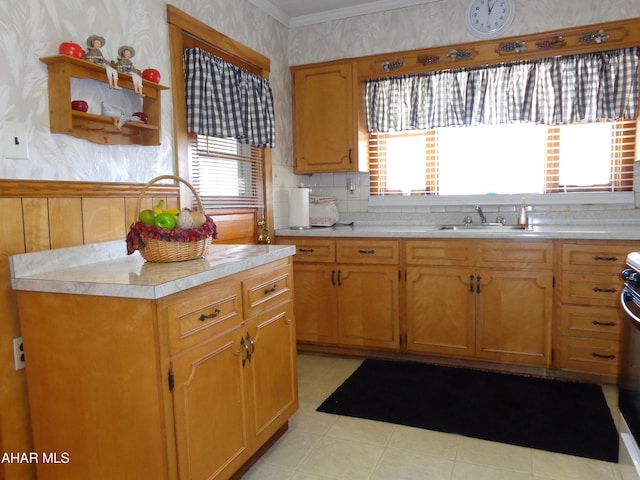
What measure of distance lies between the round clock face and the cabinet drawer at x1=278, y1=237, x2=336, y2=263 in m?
1.78

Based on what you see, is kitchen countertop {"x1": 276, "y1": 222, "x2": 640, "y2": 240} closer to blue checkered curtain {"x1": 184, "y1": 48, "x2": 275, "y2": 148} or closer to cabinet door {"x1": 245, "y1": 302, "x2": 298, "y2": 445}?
blue checkered curtain {"x1": 184, "y1": 48, "x2": 275, "y2": 148}

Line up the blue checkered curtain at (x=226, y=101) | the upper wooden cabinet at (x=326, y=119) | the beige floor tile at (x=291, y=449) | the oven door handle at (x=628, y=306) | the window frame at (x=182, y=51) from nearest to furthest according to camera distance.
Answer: the oven door handle at (x=628, y=306) → the beige floor tile at (x=291, y=449) → the window frame at (x=182, y=51) → the blue checkered curtain at (x=226, y=101) → the upper wooden cabinet at (x=326, y=119)

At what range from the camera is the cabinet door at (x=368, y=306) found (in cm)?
319

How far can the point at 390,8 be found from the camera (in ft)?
11.3

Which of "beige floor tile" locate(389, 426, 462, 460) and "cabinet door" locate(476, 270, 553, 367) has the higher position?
"cabinet door" locate(476, 270, 553, 367)

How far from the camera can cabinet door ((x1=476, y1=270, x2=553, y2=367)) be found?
2861 mm

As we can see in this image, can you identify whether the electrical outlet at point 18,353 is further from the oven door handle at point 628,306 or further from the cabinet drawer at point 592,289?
the cabinet drawer at point 592,289

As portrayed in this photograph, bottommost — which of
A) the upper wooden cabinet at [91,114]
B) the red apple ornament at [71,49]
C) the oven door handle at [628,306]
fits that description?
the oven door handle at [628,306]

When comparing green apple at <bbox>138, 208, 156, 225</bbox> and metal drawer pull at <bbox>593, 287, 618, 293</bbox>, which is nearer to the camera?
green apple at <bbox>138, 208, 156, 225</bbox>

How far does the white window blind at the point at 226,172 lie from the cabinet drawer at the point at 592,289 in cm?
204

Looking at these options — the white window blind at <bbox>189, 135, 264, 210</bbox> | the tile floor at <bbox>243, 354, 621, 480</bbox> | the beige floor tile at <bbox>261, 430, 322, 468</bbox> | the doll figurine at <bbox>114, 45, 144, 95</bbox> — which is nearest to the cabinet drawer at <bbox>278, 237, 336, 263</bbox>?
the white window blind at <bbox>189, 135, 264, 210</bbox>

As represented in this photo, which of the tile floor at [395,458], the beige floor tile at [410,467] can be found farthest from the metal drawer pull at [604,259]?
the beige floor tile at [410,467]

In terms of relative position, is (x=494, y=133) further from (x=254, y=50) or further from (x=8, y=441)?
(x=8, y=441)

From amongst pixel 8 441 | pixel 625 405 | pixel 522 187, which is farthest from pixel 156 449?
pixel 522 187
